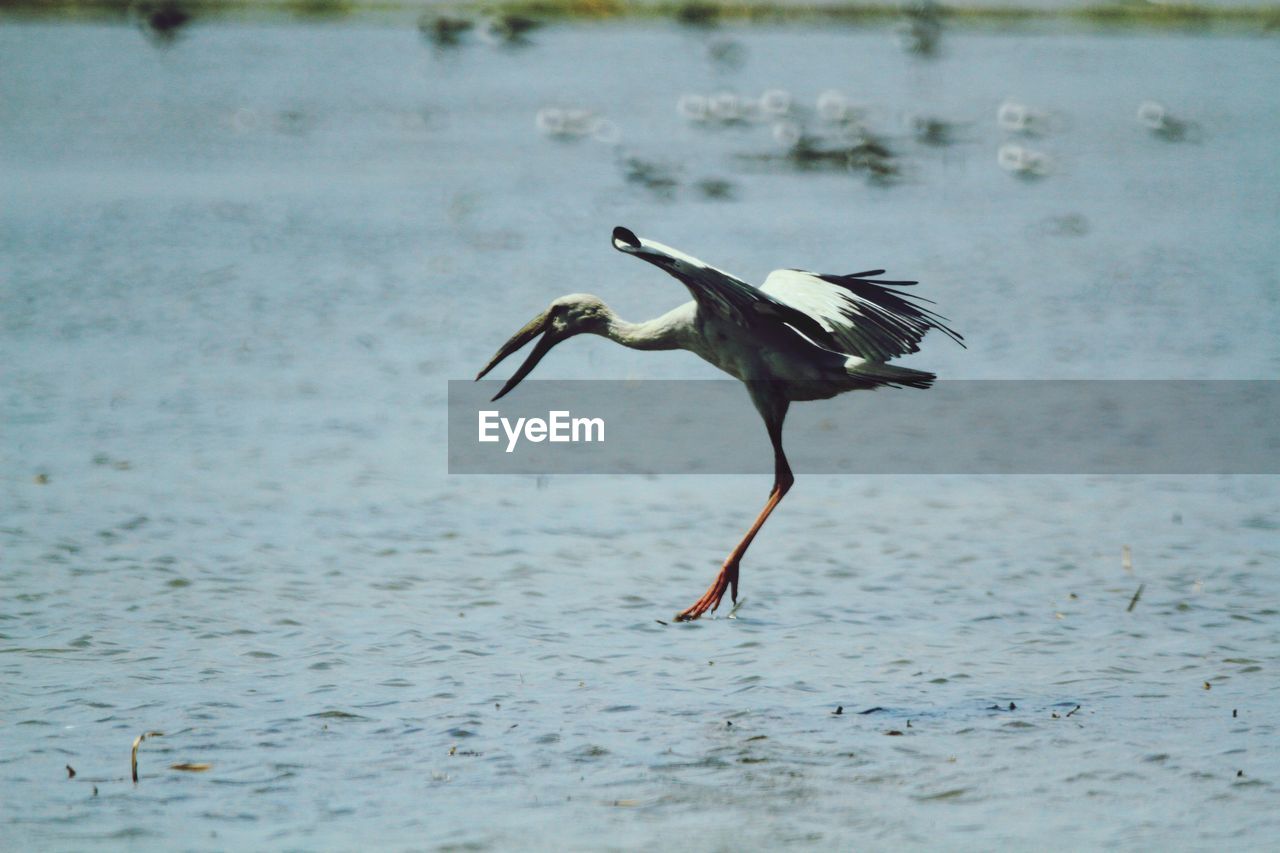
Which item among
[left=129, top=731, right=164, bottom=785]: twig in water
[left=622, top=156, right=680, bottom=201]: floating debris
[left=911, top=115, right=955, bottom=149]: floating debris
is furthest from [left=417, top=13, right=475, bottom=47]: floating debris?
[left=129, top=731, right=164, bottom=785]: twig in water

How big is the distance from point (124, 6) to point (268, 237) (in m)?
49.9

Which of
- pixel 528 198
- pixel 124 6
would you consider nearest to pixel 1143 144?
pixel 528 198

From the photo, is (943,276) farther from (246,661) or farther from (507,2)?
(507,2)

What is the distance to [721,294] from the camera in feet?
22.6

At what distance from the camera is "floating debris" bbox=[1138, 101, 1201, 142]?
3203 centimetres

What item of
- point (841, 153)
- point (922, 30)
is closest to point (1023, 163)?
point (841, 153)

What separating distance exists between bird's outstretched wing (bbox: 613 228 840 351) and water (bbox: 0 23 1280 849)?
4.35ft

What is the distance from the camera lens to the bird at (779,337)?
737cm

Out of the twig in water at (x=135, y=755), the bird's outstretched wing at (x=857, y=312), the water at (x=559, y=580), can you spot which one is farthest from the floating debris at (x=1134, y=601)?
the twig in water at (x=135, y=755)

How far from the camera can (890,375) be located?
7.21 meters

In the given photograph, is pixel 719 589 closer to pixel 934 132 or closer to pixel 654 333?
pixel 654 333

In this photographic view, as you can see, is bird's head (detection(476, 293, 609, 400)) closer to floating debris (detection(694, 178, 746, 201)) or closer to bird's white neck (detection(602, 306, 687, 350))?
bird's white neck (detection(602, 306, 687, 350))

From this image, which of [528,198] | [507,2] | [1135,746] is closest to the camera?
[1135,746]

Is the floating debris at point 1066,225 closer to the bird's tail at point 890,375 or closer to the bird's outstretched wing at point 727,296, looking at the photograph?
the bird's tail at point 890,375
